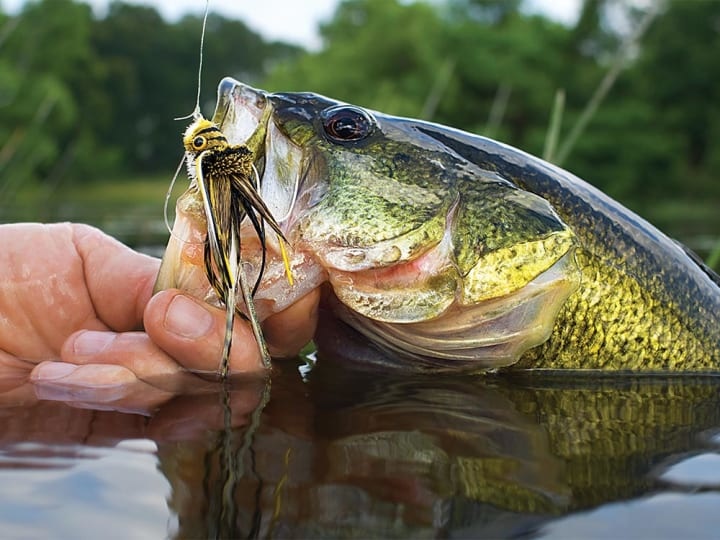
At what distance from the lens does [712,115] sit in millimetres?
41031

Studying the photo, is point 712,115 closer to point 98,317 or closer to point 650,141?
point 650,141

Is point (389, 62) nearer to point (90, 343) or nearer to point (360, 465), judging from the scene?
point (90, 343)

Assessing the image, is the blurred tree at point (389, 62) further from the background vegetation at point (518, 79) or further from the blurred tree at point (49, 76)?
the blurred tree at point (49, 76)

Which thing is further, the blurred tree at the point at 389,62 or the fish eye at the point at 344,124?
the blurred tree at the point at 389,62

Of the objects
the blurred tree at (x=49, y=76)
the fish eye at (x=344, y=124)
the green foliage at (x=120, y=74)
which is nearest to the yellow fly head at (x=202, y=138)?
the fish eye at (x=344, y=124)

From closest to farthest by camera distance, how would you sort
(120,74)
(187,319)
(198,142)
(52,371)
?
(198,142), (187,319), (52,371), (120,74)

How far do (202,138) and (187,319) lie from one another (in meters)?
0.50

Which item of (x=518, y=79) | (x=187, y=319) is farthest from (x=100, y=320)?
(x=518, y=79)

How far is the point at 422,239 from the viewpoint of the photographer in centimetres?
223

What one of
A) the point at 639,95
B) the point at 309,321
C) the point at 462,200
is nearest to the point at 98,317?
the point at 309,321

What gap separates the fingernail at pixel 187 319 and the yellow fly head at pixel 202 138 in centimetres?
42

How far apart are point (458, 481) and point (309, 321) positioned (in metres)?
0.96

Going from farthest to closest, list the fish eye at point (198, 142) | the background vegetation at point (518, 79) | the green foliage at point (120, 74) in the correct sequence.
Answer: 1. the green foliage at point (120, 74)
2. the background vegetation at point (518, 79)
3. the fish eye at point (198, 142)

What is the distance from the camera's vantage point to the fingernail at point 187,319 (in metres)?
2.11
